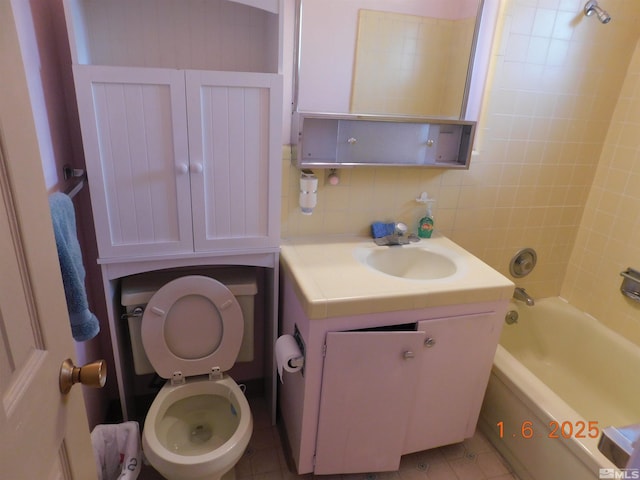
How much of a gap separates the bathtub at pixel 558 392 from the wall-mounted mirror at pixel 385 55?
1.17 meters

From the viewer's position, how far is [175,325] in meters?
1.57

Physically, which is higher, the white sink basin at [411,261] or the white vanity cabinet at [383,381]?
the white sink basin at [411,261]

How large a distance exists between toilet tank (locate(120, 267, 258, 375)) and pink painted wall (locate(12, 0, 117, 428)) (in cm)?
17

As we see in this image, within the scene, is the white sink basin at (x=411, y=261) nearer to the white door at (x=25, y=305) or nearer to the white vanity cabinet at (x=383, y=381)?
the white vanity cabinet at (x=383, y=381)

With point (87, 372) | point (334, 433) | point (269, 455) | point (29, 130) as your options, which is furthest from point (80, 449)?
point (269, 455)

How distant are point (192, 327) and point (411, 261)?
934mm

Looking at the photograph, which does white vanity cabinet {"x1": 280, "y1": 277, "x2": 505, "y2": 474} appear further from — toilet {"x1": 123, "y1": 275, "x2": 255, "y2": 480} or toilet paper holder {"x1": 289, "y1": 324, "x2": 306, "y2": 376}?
toilet {"x1": 123, "y1": 275, "x2": 255, "y2": 480}

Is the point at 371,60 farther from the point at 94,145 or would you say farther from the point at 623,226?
the point at 623,226

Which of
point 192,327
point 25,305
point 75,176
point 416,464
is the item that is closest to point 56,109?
point 75,176

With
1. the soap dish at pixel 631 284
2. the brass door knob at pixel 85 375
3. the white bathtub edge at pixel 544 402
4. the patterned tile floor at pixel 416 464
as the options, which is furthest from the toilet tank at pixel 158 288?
the soap dish at pixel 631 284

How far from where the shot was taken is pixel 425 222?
186 cm

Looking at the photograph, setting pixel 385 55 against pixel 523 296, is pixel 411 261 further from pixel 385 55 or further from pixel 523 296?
pixel 385 55

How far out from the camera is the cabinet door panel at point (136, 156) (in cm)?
121

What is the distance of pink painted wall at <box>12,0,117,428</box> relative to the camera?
1.17 metres
